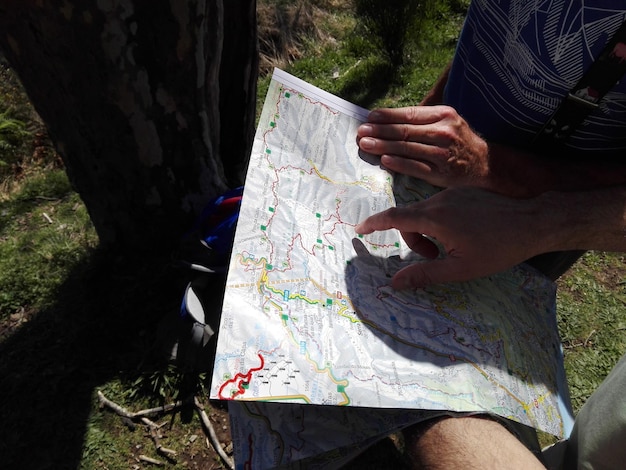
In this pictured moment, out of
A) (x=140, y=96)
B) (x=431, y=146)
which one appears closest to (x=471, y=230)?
(x=431, y=146)

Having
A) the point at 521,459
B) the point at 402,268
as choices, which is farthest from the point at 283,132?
the point at 521,459

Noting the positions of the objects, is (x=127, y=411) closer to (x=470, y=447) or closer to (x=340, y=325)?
(x=340, y=325)

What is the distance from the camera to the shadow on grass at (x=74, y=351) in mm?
1728

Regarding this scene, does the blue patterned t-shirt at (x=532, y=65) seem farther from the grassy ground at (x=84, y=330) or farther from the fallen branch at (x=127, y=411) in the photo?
the fallen branch at (x=127, y=411)

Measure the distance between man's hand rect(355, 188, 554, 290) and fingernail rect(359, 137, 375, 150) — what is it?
29 cm

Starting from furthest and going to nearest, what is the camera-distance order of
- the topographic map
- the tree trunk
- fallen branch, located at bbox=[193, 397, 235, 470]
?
fallen branch, located at bbox=[193, 397, 235, 470]
the tree trunk
the topographic map

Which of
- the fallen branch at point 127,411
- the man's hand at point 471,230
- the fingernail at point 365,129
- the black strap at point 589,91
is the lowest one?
the fallen branch at point 127,411

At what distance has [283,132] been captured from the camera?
135 cm

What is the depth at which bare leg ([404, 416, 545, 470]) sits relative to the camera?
3.24 ft

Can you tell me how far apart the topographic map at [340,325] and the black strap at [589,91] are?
394 mm

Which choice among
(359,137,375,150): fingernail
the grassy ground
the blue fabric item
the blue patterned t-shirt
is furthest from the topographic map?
the grassy ground

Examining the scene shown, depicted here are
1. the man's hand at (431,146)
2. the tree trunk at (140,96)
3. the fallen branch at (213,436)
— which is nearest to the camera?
the tree trunk at (140,96)

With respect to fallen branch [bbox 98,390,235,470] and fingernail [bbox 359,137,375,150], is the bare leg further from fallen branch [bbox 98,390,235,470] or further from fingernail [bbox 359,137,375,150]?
fallen branch [bbox 98,390,235,470]

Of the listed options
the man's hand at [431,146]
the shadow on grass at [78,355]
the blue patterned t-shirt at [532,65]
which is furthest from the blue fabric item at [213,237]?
the blue patterned t-shirt at [532,65]
